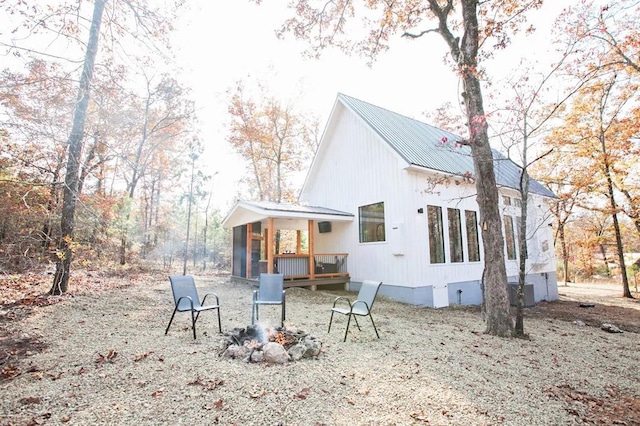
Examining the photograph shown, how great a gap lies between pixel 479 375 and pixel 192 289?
435cm

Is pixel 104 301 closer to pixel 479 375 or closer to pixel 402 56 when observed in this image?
pixel 479 375

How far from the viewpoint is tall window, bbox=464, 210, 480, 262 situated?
1038 cm

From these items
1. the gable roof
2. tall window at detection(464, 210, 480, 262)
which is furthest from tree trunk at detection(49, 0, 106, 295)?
tall window at detection(464, 210, 480, 262)

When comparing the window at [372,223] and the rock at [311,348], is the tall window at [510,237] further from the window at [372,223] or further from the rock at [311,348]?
the rock at [311,348]

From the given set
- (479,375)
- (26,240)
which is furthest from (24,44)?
(479,375)

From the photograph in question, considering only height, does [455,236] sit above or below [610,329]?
above

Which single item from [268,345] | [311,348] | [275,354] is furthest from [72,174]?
[311,348]

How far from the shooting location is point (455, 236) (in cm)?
995

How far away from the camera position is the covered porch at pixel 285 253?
9703 mm

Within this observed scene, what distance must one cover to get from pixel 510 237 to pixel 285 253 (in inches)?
341

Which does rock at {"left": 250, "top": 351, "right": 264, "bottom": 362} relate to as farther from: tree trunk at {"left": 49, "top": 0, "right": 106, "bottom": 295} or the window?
the window

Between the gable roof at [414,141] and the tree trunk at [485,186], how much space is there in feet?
7.97

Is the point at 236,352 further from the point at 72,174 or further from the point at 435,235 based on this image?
the point at 435,235

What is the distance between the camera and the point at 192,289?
206 inches
